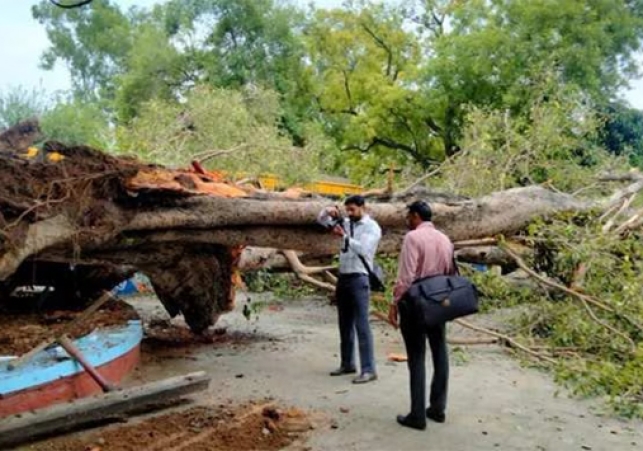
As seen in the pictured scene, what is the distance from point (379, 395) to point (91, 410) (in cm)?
237

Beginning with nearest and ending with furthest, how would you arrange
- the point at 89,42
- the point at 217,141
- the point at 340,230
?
the point at 340,230
the point at 217,141
the point at 89,42

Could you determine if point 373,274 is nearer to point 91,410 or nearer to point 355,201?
point 355,201

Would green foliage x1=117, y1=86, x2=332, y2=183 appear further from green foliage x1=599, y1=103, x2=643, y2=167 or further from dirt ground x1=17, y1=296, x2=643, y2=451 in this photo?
green foliage x1=599, y1=103, x2=643, y2=167

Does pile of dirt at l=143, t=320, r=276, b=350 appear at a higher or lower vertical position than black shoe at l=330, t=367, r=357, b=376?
→ higher

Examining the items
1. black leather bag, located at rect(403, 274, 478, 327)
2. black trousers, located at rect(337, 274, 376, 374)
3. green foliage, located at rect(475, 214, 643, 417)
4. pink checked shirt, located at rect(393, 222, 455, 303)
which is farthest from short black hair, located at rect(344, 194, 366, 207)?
green foliage, located at rect(475, 214, 643, 417)

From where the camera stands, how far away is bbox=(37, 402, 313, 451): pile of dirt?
5.00 metres

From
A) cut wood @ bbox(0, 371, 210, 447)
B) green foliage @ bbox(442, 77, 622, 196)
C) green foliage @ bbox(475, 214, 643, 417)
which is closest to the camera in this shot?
cut wood @ bbox(0, 371, 210, 447)

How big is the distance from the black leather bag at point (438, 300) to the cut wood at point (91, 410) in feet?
6.53

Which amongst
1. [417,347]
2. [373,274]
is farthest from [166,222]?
[417,347]

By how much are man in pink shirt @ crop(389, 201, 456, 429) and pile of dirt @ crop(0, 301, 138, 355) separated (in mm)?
3115

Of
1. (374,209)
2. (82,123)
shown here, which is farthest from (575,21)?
(82,123)

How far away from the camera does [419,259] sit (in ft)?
17.7

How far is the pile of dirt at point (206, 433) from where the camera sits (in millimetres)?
4996

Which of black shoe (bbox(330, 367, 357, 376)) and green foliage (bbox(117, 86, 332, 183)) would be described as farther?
green foliage (bbox(117, 86, 332, 183))
